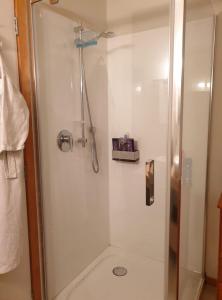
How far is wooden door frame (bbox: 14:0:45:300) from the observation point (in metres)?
1.50

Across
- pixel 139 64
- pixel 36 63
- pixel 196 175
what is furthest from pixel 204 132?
pixel 36 63

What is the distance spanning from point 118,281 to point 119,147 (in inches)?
44.2

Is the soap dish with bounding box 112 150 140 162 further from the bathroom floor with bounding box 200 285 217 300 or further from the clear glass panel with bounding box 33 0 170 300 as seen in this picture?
the bathroom floor with bounding box 200 285 217 300

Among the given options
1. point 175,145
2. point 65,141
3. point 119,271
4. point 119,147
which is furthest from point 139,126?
point 119,271

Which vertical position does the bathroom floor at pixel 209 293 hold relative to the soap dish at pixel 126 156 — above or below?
below

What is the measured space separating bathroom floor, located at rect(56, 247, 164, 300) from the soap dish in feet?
3.05

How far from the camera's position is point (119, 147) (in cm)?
229

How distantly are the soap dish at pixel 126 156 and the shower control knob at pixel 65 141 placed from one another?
20.0 inches

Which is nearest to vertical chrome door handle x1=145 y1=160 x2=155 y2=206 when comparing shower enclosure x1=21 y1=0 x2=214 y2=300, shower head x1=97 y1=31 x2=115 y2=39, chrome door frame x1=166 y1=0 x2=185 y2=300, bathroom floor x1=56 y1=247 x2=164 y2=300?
shower enclosure x1=21 y1=0 x2=214 y2=300

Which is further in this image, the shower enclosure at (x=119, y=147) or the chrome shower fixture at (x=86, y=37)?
the chrome shower fixture at (x=86, y=37)

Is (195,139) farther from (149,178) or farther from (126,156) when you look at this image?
(126,156)

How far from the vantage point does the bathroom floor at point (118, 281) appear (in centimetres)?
188

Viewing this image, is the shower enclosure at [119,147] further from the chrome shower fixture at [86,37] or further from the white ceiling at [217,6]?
the white ceiling at [217,6]

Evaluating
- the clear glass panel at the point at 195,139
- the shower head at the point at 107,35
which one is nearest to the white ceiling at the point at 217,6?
the clear glass panel at the point at 195,139
